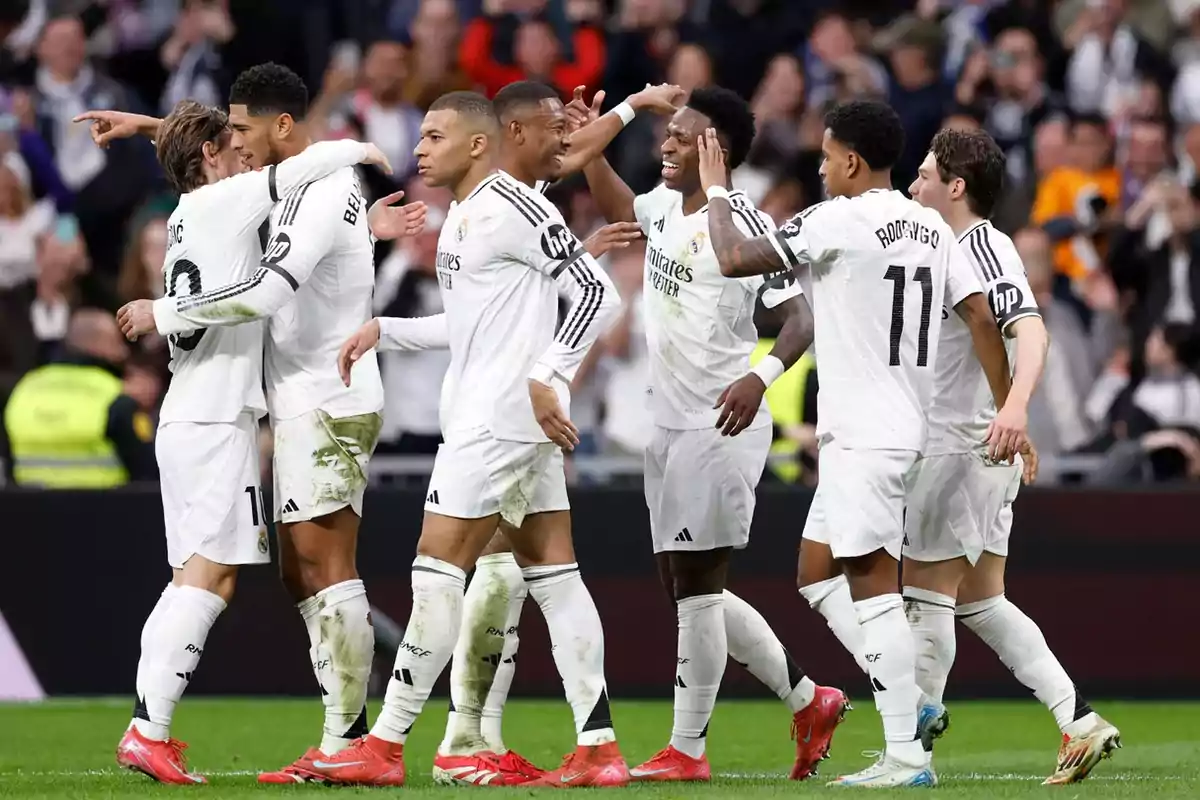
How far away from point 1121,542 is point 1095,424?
4.77 feet

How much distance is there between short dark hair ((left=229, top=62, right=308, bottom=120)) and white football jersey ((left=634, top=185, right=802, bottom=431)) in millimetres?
1526

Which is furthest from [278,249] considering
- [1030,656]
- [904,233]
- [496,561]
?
[1030,656]

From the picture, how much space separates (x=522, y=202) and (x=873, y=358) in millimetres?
1351

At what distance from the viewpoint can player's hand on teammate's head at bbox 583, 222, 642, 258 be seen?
7.83 meters

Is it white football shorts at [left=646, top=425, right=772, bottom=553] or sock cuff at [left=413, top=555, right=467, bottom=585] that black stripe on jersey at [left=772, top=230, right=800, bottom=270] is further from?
sock cuff at [left=413, top=555, right=467, bottom=585]

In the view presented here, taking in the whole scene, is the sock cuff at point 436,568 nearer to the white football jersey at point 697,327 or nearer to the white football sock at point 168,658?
the white football sock at point 168,658

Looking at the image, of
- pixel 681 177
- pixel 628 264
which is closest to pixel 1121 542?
pixel 628 264

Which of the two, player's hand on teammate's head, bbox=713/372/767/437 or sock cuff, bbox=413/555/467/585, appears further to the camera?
player's hand on teammate's head, bbox=713/372/767/437

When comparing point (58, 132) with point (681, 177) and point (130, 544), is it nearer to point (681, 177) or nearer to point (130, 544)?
point (130, 544)

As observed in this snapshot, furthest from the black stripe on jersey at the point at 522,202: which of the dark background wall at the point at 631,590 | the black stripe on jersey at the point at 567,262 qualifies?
the dark background wall at the point at 631,590

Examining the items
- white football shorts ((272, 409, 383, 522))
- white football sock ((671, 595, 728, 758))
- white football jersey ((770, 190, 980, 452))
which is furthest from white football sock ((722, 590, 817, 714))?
white football shorts ((272, 409, 383, 522))

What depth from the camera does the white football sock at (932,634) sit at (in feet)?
26.8

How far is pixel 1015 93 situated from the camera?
51.3 feet

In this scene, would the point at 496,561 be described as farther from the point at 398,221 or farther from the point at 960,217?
the point at 960,217
